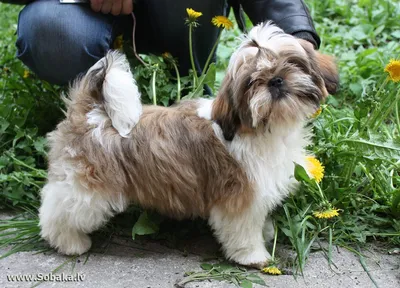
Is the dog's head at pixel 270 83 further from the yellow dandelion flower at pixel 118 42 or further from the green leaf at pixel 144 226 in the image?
the yellow dandelion flower at pixel 118 42

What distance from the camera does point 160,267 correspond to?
7.95 feet

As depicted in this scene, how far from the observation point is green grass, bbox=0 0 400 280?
2539 millimetres

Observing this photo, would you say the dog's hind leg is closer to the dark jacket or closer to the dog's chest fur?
the dog's chest fur

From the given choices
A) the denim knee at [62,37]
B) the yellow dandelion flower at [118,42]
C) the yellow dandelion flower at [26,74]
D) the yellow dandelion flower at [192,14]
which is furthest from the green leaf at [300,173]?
the yellow dandelion flower at [26,74]

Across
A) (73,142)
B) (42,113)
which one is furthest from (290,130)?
(42,113)

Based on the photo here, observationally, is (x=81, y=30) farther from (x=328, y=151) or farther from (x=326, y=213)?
(x=326, y=213)

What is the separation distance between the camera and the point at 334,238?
99.9 inches

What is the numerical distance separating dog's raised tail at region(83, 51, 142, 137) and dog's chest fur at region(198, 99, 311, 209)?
30 cm

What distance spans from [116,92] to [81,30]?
2.31ft

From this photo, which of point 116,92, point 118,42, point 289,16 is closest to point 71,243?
point 116,92

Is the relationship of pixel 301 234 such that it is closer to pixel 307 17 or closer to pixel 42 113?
pixel 307 17

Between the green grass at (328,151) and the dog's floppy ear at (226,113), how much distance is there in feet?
1.63

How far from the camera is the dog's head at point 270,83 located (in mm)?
2072

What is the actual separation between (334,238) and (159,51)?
1533 millimetres
